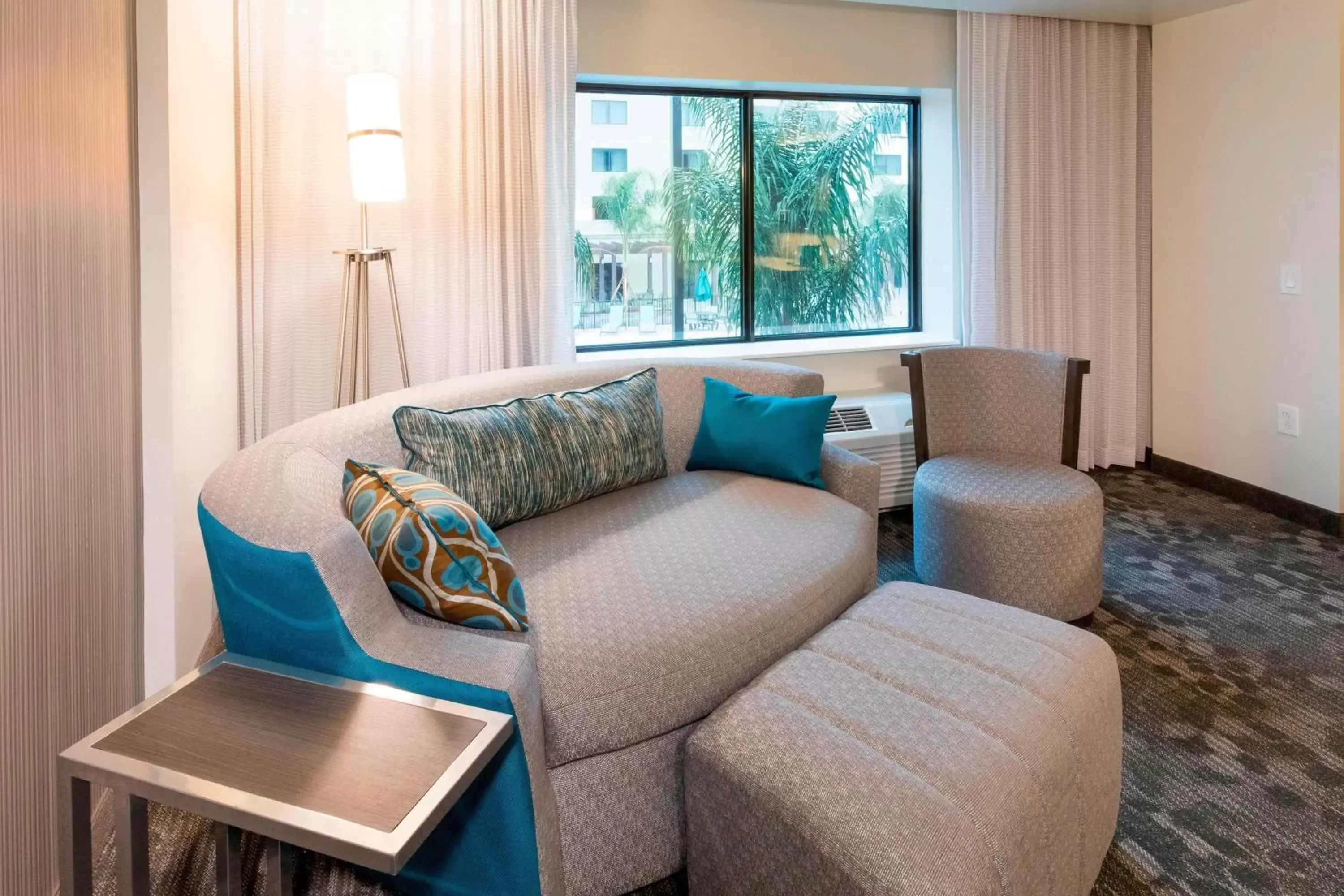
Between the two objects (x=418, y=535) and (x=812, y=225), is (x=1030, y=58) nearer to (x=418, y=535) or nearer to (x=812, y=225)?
(x=812, y=225)

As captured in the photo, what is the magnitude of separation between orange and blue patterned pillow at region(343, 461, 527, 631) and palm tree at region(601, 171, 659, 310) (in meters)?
2.61

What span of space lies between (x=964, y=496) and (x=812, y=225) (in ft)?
6.37

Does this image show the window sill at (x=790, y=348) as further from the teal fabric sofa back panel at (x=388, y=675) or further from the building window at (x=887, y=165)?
the teal fabric sofa back panel at (x=388, y=675)

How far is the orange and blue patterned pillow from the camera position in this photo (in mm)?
1697

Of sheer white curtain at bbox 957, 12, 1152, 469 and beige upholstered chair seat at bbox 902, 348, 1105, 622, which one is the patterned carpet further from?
sheer white curtain at bbox 957, 12, 1152, 469

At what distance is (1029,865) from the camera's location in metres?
1.47

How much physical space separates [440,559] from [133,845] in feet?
2.03

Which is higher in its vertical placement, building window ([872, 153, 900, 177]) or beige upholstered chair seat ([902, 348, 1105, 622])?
building window ([872, 153, 900, 177])

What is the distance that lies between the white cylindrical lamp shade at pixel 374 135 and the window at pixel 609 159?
52.2 inches

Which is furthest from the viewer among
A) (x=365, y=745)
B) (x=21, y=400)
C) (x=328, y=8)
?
(x=328, y=8)

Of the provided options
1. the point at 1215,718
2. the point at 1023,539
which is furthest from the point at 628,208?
the point at 1215,718

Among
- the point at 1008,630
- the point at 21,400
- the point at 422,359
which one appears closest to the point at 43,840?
the point at 21,400

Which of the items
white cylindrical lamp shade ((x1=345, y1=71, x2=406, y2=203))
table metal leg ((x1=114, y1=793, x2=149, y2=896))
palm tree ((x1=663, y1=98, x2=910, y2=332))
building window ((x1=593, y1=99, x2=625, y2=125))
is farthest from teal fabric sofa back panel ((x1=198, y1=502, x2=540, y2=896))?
palm tree ((x1=663, y1=98, x2=910, y2=332))

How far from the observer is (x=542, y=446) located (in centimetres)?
252
